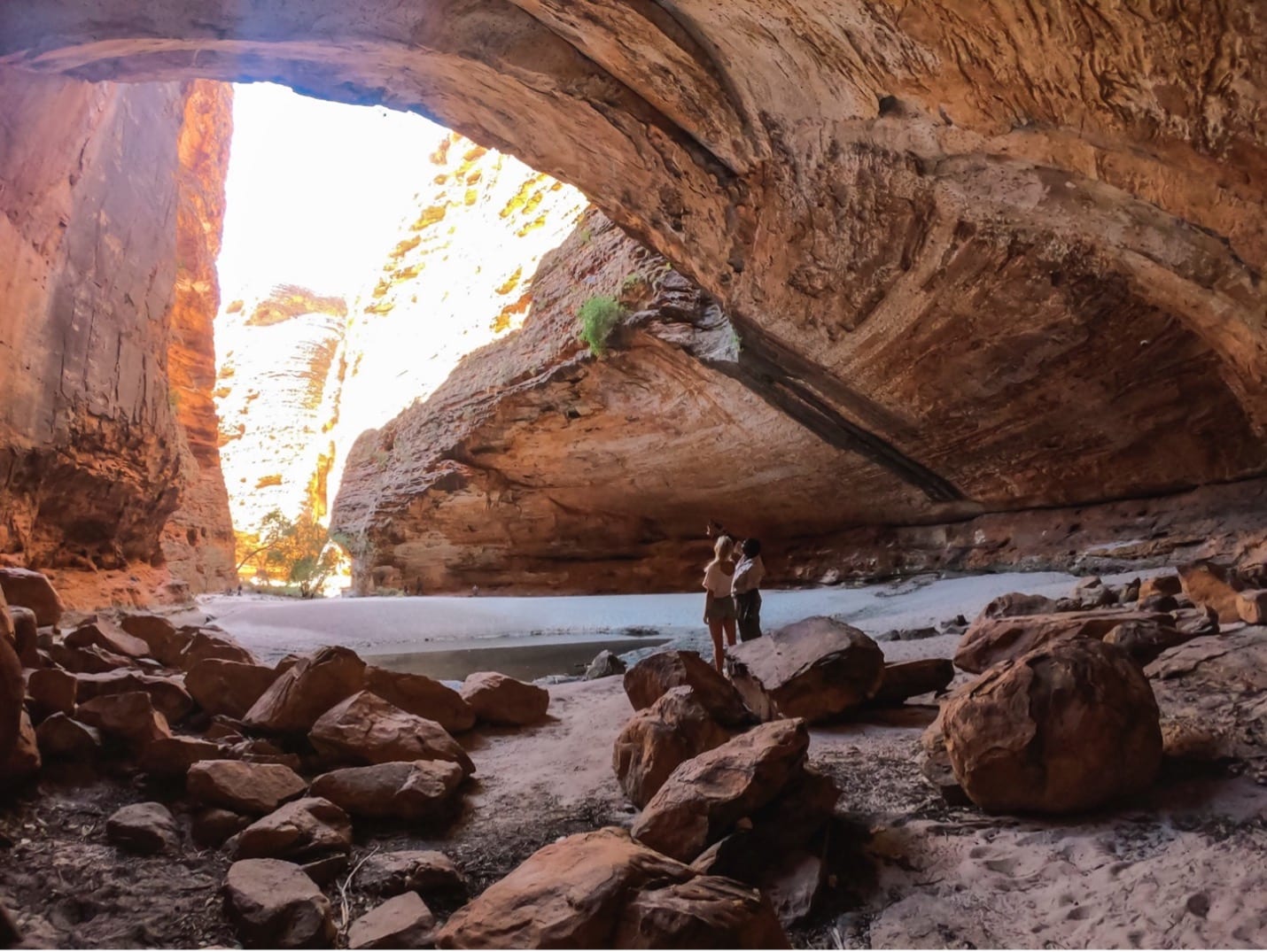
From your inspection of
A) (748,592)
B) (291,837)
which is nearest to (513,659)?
(748,592)

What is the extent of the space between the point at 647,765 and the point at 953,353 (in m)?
6.55

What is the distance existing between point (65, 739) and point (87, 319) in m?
5.94

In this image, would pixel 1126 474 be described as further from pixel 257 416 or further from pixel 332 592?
pixel 257 416

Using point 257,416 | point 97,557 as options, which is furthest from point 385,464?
point 257,416

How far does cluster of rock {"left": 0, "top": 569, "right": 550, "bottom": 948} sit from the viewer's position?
192 centimetres

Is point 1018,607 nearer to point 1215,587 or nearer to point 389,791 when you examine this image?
point 1215,587

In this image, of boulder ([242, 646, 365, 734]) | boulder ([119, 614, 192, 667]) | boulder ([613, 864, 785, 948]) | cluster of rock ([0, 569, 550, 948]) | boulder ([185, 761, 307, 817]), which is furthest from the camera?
boulder ([119, 614, 192, 667])

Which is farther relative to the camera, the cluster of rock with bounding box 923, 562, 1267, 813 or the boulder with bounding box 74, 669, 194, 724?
the boulder with bounding box 74, 669, 194, 724

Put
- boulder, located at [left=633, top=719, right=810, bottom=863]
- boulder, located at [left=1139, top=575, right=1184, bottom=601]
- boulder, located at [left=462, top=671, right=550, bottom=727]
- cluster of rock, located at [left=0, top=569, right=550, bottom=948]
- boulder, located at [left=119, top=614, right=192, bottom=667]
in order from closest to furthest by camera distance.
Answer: cluster of rock, located at [left=0, top=569, right=550, bottom=948], boulder, located at [left=633, top=719, right=810, bottom=863], boulder, located at [left=462, top=671, right=550, bottom=727], boulder, located at [left=119, top=614, right=192, bottom=667], boulder, located at [left=1139, top=575, right=1184, bottom=601]

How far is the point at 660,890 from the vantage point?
1644 mm

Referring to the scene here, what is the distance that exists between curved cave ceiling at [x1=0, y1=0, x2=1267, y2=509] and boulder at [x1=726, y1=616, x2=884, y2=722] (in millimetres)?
3166

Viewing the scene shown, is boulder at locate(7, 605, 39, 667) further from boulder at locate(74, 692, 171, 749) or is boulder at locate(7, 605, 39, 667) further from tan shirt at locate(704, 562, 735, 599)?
tan shirt at locate(704, 562, 735, 599)

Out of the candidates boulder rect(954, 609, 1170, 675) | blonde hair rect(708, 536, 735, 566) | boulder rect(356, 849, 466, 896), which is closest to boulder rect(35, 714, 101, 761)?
boulder rect(356, 849, 466, 896)

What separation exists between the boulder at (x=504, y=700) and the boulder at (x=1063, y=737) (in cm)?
262
